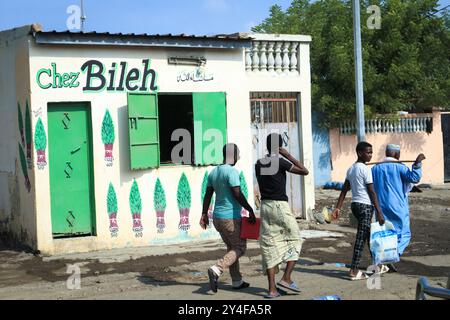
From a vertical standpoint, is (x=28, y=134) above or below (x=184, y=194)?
above

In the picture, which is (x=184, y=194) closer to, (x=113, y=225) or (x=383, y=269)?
(x=113, y=225)

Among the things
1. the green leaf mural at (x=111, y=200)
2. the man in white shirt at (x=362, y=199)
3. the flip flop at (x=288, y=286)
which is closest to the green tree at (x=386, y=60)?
the green leaf mural at (x=111, y=200)

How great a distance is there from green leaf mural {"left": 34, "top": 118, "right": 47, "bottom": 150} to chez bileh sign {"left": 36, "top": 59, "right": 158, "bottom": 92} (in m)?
0.56

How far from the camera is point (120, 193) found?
411 inches

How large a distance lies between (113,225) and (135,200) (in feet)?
1.71

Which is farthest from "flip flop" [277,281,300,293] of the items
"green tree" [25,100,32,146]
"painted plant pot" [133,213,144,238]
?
"green tree" [25,100,32,146]

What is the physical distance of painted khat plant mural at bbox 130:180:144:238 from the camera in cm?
1055

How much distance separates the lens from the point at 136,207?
1057 cm

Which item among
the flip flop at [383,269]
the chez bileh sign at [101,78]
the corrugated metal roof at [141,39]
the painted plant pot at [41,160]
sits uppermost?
the corrugated metal roof at [141,39]

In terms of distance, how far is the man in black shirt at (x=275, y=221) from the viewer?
7.10m

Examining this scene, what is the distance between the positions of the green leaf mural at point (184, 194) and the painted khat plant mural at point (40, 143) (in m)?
2.25

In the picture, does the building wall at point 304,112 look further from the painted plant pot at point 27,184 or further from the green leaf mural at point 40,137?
the painted plant pot at point 27,184

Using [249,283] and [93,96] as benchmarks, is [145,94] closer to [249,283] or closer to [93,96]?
[93,96]

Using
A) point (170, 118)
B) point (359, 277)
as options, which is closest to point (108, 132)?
point (170, 118)
